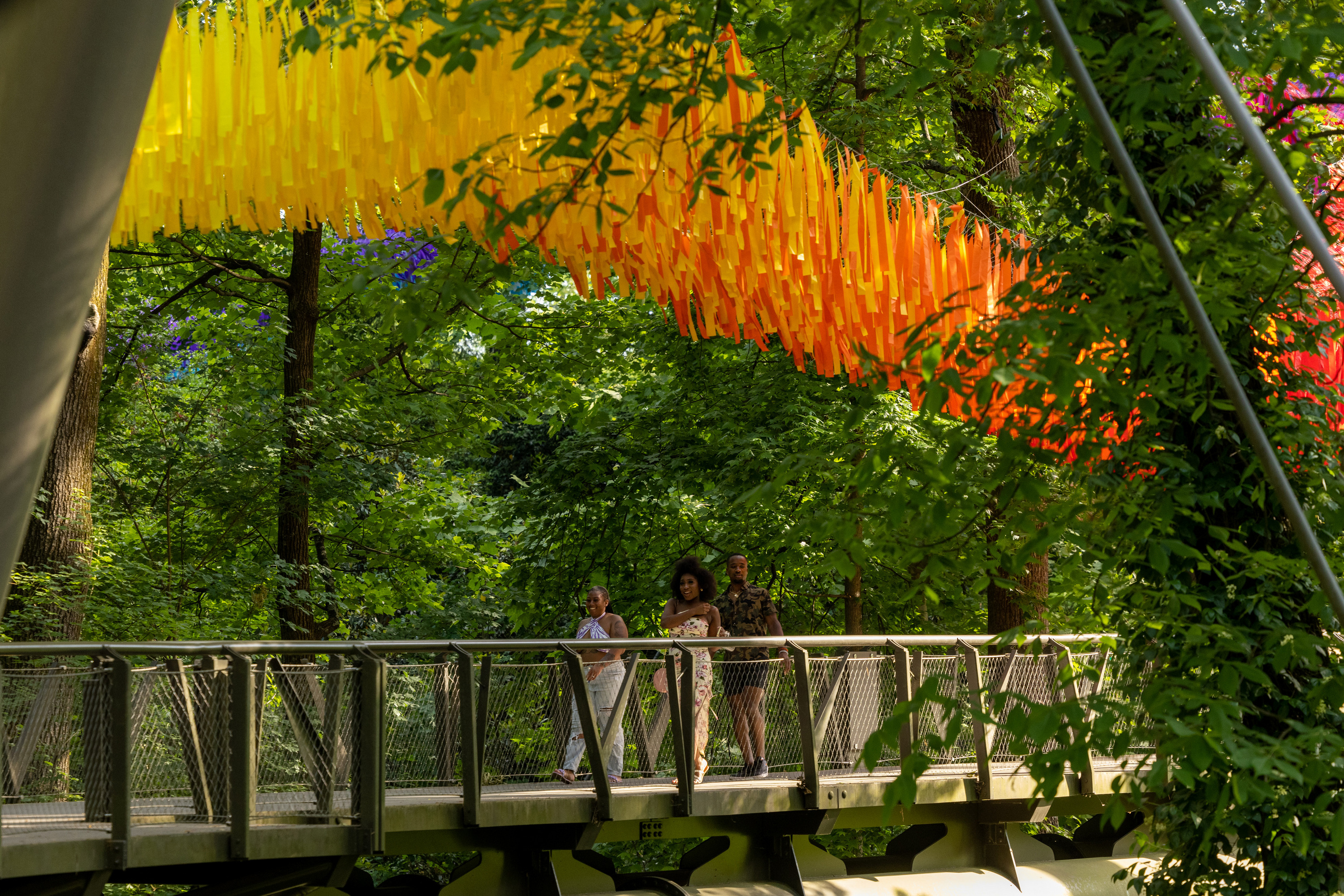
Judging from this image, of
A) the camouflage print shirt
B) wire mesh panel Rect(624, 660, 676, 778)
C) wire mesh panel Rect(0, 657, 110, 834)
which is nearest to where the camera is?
wire mesh panel Rect(0, 657, 110, 834)

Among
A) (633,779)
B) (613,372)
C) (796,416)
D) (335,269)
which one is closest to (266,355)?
(335,269)

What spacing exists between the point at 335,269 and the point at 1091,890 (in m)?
11.6

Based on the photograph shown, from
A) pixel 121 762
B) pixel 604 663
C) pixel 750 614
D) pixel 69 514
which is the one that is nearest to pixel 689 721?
pixel 604 663

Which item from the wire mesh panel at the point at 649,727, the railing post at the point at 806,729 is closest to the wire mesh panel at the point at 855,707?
the railing post at the point at 806,729

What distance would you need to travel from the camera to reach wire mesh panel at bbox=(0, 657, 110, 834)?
20.8 ft

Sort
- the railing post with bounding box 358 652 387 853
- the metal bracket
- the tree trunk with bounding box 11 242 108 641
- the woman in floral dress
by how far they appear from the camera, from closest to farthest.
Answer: the railing post with bounding box 358 652 387 853, the woman in floral dress, the tree trunk with bounding box 11 242 108 641, the metal bracket

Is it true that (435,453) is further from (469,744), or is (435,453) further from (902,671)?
(469,744)

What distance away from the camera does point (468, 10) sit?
3.40 meters

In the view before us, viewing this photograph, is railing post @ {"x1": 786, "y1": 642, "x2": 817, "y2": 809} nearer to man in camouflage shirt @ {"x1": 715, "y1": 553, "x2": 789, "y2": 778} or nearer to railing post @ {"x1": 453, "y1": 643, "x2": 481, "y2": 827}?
man in camouflage shirt @ {"x1": 715, "y1": 553, "x2": 789, "y2": 778}

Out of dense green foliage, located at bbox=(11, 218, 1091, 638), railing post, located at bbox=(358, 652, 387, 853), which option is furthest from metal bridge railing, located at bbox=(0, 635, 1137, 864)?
dense green foliage, located at bbox=(11, 218, 1091, 638)

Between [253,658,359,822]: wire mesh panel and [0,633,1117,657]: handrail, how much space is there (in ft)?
0.52

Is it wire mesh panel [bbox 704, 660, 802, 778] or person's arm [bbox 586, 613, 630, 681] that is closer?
person's arm [bbox 586, 613, 630, 681]

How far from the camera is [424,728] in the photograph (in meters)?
7.88

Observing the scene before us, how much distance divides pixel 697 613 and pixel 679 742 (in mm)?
980
